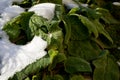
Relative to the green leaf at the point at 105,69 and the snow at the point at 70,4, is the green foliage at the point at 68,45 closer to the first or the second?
the green leaf at the point at 105,69

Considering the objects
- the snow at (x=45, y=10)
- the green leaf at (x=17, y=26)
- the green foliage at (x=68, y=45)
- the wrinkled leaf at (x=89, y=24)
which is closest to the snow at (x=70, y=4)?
the green foliage at (x=68, y=45)

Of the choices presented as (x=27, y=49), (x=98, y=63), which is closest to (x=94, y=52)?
(x=98, y=63)

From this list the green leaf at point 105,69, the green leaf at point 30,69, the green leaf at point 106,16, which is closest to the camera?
the green leaf at point 30,69

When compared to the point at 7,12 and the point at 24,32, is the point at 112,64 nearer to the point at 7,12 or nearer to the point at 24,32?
the point at 24,32

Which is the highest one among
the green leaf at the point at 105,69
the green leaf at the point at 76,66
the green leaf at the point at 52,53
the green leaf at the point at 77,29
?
the green leaf at the point at 52,53

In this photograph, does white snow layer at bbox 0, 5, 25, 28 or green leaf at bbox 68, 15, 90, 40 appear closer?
green leaf at bbox 68, 15, 90, 40

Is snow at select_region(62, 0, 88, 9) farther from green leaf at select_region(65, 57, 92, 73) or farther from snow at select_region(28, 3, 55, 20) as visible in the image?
green leaf at select_region(65, 57, 92, 73)

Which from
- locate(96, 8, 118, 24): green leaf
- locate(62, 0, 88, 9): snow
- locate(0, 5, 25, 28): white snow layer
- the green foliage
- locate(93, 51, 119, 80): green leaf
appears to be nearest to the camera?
the green foliage

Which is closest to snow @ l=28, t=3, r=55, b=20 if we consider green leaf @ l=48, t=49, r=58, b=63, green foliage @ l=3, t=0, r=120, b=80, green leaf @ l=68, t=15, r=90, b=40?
green foliage @ l=3, t=0, r=120, b=80
